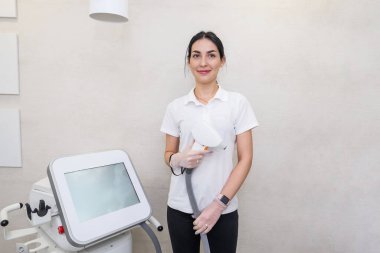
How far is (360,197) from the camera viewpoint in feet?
5.97

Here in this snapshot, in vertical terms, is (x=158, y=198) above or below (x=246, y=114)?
below

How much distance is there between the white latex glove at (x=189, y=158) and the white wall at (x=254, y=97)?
0.54m

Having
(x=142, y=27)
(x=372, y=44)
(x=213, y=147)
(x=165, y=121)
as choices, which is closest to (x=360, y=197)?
(x=372, y=44)

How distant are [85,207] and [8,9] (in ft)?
4.27

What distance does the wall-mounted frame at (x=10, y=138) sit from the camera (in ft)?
5.79

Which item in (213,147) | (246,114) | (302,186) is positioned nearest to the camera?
(213,147)

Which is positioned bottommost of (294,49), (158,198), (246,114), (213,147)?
(158,198)

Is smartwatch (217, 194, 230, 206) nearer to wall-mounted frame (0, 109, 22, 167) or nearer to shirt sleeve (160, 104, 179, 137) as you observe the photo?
shirt sleeve (160, 104, 179, 137)

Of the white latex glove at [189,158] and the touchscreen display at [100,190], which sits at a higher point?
the white latex glove at [189,158]

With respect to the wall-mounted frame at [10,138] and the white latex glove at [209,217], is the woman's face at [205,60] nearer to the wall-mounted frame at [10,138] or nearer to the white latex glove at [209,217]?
the white latex glove at [209,217]

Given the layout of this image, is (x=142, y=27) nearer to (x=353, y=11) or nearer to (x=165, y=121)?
(x=165, y=121)

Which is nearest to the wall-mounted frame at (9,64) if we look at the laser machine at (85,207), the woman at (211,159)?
the laser machine at (85,207)

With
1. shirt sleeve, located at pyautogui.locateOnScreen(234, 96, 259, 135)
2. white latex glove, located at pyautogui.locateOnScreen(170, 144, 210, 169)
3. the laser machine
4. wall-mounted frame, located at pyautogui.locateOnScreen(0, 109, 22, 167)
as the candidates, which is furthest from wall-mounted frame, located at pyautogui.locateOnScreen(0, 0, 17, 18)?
shirt sleeve, located at pyautogui.locateOnScreen(234, 96, 259, 135)

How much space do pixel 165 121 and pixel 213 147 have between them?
36 centimetres
